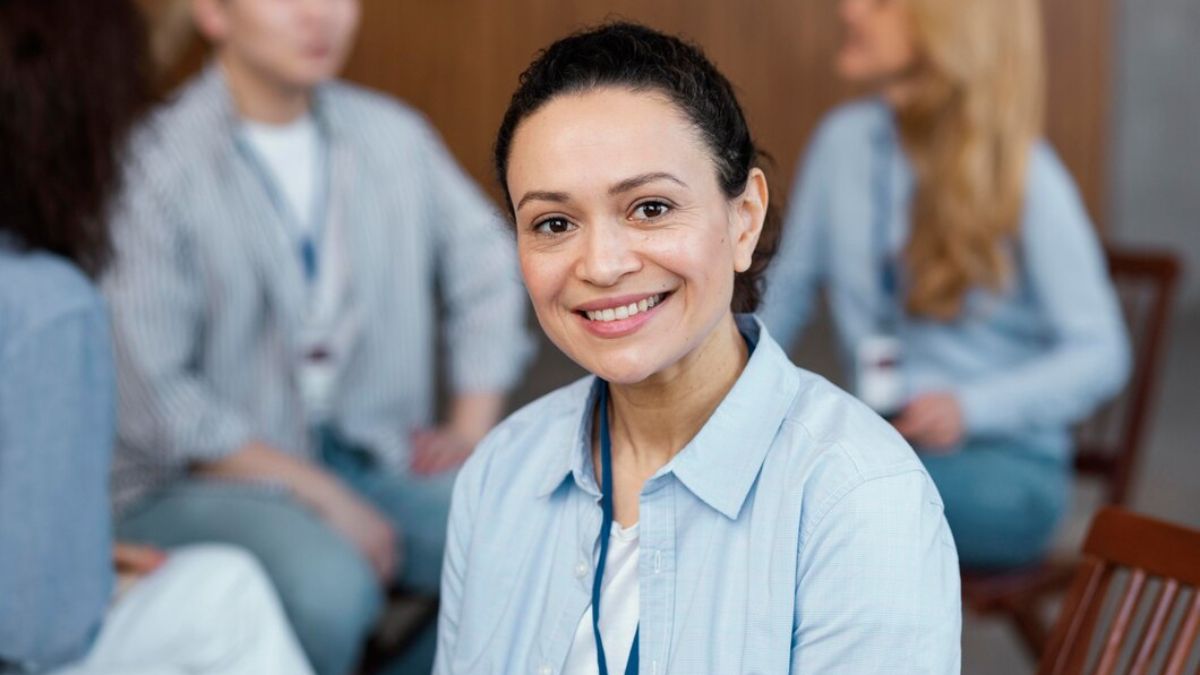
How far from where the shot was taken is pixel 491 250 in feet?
10.2

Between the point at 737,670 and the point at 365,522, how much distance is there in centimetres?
138

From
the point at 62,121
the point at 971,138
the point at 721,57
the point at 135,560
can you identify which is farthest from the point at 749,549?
the point at 721,57

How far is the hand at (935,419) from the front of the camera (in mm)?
2822

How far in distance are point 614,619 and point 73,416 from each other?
77 cm

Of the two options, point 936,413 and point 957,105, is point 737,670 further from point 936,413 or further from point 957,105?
point 957,105

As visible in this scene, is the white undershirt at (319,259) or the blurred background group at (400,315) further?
the white undershirt at (319,259)

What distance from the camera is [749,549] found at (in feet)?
4.89

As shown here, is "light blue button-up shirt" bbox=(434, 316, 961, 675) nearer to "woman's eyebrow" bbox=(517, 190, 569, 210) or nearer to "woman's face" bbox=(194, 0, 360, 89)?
"woman's eyebrow" bbox=(517, 190, 569, 210)

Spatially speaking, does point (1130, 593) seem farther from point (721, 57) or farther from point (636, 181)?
point (721, 57)

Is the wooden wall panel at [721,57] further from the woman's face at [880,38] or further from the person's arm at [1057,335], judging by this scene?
the person's arm at [1057,335]

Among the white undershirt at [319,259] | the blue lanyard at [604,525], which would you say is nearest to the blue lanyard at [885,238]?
the white undershirt at [319,259]

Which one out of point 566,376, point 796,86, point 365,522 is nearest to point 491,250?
point 365,522

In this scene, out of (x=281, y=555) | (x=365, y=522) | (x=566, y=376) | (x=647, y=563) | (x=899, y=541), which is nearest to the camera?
(x=899, y=541)

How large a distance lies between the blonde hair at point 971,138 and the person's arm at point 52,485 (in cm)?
155
